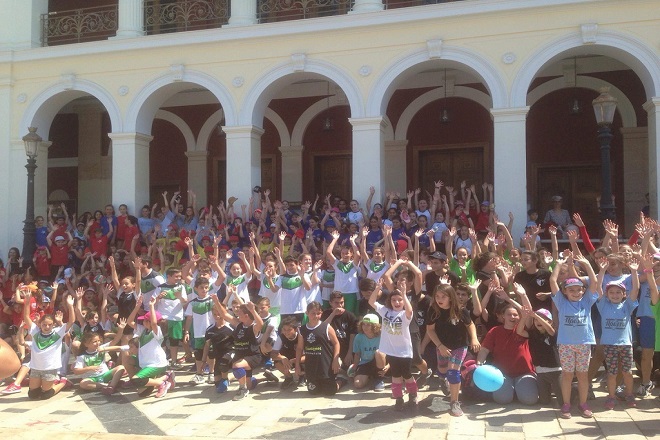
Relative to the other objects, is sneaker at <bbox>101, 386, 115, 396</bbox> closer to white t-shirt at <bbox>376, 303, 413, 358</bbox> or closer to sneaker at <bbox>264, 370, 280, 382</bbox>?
sneaker at <bbox>264, 370, 280, 382</bbox>

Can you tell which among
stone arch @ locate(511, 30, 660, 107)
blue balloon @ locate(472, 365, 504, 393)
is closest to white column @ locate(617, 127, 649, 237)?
stone arch @ locate(511, 30, 660, 107)

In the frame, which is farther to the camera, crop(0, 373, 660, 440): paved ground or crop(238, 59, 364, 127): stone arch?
crop(238, 59, 364, 127): stone arch

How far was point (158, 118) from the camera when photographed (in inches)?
720

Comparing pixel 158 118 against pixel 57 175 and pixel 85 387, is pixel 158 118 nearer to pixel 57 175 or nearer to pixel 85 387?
pixel 57 175

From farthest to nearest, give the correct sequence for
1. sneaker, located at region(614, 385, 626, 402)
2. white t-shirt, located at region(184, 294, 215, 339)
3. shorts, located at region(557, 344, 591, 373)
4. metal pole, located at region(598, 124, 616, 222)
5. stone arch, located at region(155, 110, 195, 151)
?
stone arch, located at region(155, 110, 195, 151) → metal pole, located at region(598, 124, 616, 222) → white t-shirt, located at region(184, 294, 215, 339) → sneaker, located at region(614, 385, 626, 402) → shorts, located at region(557, 344, 591, 373)

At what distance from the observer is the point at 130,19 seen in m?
14.5

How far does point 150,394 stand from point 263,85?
7391 mm

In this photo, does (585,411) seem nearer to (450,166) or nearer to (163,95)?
(450,166)

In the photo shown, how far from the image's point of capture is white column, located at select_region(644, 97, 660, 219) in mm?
11695

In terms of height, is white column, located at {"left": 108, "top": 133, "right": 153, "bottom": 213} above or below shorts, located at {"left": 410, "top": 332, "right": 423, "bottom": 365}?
above

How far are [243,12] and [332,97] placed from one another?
3.53m

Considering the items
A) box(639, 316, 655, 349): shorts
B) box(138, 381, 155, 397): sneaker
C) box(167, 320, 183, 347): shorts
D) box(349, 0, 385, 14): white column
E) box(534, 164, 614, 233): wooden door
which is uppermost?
box(349, 0, 385, 14): white column

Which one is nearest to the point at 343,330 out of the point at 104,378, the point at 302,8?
the point at 104,378

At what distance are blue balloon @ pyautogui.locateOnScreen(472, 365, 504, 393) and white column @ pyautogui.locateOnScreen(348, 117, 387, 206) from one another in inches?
250
